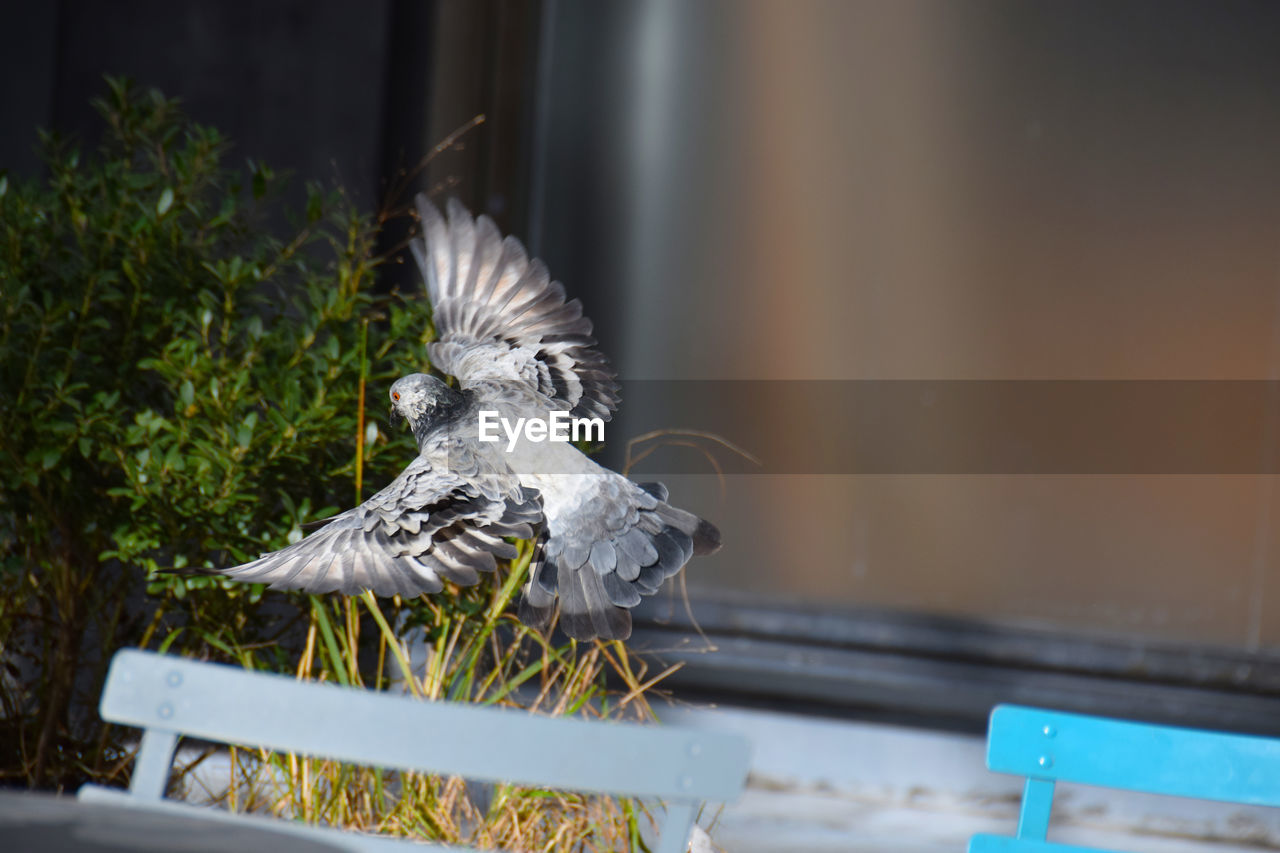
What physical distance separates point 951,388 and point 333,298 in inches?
65.1

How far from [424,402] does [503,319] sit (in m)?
0.16

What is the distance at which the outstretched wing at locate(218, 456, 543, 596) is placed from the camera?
98 centimetres

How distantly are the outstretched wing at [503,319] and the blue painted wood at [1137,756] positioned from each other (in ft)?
1.64

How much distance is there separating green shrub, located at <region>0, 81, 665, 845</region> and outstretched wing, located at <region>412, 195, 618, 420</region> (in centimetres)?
44

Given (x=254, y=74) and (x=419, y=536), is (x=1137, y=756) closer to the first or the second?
(x=419, y=536)

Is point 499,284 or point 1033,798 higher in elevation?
point 499,284

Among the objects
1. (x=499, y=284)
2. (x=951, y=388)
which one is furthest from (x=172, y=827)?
(x=951, y=388)

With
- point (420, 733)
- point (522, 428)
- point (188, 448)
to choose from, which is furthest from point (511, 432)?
point (188, 448)

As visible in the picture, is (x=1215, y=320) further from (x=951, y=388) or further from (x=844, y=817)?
(x=844, y=817)

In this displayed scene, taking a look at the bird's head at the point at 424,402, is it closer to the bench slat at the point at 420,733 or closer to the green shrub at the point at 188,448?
the bench slat at the point at 420,733

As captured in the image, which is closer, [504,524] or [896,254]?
[504,524]

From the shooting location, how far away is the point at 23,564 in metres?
1.86

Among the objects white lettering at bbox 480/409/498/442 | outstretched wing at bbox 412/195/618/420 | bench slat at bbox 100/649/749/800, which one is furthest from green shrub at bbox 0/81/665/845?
bench slat at bbox 100/649/749/800

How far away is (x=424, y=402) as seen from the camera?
102cm
